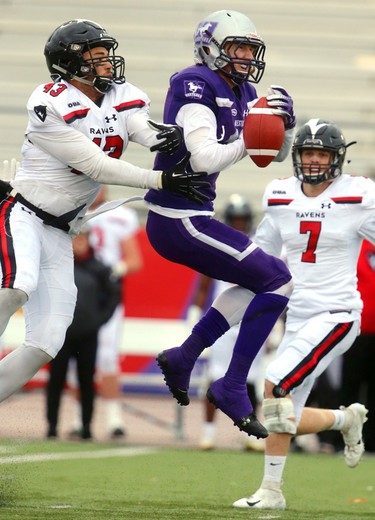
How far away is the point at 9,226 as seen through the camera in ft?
17.6

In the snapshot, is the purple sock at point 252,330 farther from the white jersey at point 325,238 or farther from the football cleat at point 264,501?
the white jersey at point 325,238

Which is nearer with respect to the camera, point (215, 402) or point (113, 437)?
point (215, 402)

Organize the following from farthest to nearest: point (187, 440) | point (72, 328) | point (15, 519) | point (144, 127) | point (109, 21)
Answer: point (109, 21)
point (187, 440)
point (72, 328)
point (144, 127)
point (15, 519)

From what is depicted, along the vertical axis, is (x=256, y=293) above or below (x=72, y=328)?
above

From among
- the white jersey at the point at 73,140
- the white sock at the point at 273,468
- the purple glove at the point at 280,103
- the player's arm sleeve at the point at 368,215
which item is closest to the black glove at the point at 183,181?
the white jersey at the point at 73,140

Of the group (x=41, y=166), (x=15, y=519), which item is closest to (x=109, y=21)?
(x=41, y=166)

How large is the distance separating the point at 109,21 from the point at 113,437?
546 centimetres

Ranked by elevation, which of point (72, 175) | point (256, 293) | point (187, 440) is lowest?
point (187, 440)

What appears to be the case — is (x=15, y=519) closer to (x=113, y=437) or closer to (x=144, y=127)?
→ (x=144, y=127)

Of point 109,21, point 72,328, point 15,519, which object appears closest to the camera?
point 15,519

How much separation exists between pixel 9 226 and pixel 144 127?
716 mm

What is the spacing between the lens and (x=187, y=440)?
31.3 feet

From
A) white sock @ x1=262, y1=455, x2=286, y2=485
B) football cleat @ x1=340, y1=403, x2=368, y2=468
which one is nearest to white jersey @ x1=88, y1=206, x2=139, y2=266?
football cleat @ x1=340, y1=403, x2=368, y2=468

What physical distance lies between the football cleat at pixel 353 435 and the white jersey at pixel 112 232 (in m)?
3.24
